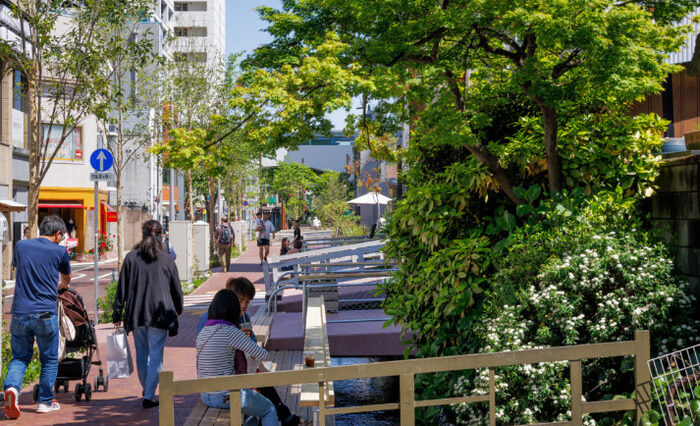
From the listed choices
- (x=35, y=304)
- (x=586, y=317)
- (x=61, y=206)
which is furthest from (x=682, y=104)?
(x=61, y=206)

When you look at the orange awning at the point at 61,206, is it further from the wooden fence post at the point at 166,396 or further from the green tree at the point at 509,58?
the wooden fence post at the point at 166,396

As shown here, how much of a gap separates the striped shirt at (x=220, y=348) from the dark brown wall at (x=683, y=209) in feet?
10.9

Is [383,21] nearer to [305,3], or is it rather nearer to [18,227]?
[305,3]

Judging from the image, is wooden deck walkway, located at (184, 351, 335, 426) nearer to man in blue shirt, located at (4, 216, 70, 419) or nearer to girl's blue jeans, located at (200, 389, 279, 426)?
girl's blue jeans, located at (200, 389, 279, 426)

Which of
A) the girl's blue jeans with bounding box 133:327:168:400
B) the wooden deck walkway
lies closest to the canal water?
the wooden deck walkway

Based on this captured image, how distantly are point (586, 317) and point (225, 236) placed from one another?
20.1 metres

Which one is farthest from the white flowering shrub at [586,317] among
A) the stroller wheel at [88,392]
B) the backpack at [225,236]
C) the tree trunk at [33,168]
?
the backpack at [225,236]

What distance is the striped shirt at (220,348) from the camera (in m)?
5.63

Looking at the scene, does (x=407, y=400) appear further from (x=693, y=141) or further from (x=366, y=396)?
(x=366, y=396)

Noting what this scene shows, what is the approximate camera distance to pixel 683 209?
18.8ft

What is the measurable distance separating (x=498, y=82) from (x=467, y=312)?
2.70 meters

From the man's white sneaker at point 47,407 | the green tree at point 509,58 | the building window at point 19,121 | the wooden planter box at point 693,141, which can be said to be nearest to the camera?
the green tree at point 509,58

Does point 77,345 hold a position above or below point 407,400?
below

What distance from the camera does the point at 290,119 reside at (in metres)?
8.00
